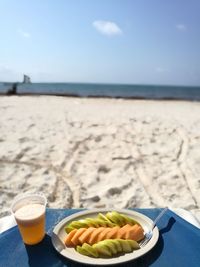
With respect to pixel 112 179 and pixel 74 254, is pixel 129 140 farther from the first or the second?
pixel 74 254

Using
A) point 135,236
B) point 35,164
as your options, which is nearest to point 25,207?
point 135,236

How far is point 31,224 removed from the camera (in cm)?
122

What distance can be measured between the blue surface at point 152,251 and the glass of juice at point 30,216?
0.12 feet

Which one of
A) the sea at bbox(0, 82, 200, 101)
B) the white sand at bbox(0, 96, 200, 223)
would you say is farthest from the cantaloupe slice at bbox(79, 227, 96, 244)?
the sea at bbox(0, 82, 200, 101)

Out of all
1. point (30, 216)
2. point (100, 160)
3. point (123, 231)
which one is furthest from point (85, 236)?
point (100, 160)

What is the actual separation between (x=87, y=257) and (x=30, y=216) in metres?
0.31

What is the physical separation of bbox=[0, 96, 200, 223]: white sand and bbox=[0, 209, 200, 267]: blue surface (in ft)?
5.30

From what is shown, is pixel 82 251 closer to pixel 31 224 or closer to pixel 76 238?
pixel 76 238

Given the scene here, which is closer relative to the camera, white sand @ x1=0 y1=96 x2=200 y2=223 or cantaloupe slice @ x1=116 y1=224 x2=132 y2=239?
cantaloupe slice @ x1=116 y1=224 x2=132 y2=239

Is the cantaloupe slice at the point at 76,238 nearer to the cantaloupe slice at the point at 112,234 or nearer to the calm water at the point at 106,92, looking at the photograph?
the cantaloupe slice at the point at 112,234

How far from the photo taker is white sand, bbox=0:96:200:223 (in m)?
3.29

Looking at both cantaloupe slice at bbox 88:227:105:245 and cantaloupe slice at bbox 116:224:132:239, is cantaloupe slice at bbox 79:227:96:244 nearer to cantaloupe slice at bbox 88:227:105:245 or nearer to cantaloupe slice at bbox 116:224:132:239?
cantaloupe slice at bbox 88:227:105:245

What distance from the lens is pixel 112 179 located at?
12.0ft

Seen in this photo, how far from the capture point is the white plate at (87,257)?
43.5 inches
